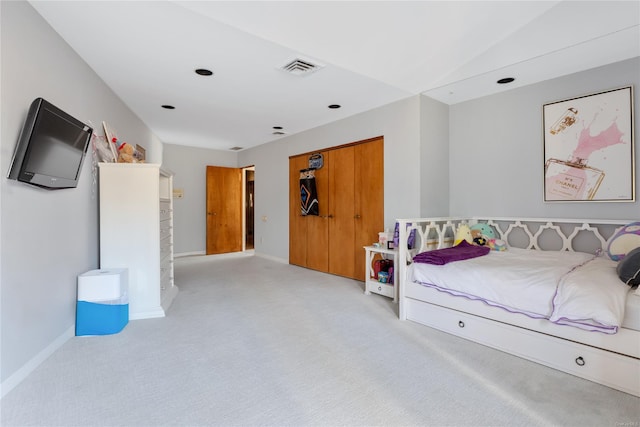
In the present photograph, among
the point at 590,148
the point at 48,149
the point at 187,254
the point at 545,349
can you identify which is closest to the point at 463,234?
the point at 590,148

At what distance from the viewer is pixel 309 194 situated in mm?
5172

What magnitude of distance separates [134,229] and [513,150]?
Answer: 4215 millimetres

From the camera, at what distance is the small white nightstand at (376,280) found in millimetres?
3605

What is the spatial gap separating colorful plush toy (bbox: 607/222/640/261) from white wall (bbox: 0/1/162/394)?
4482 mm

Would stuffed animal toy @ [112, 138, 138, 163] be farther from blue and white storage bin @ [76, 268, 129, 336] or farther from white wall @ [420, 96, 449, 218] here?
white wall @ [420, 96, 449, 218]

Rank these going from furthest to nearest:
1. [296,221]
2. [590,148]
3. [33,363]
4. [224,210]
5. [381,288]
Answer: [224,210]
[296,221]
[381,288]
[590,148]
[33,363]

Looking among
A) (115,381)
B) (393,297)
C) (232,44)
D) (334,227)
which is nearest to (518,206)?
(393,297)

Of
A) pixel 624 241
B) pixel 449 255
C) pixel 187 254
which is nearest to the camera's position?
pixel 624 241

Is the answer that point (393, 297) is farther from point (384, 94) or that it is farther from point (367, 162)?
point (384, 94)

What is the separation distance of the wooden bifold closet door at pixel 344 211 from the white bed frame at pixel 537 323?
0.87 meters

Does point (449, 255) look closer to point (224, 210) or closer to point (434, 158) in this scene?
point (434, 158)

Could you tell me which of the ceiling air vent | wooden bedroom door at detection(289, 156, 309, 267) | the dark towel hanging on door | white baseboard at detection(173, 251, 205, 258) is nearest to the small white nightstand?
the dark towel hanging on door

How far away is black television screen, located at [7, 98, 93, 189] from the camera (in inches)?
76.8

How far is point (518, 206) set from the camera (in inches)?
140
